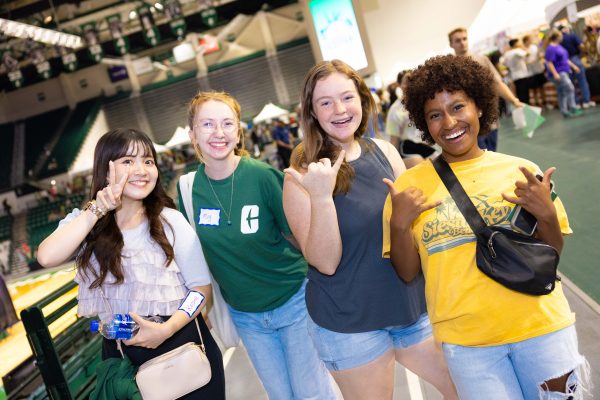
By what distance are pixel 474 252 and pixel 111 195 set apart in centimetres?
128

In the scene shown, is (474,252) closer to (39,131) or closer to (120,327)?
(120,327)

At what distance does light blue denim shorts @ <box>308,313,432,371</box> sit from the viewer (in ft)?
6.44

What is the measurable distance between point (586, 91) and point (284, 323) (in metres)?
9.67

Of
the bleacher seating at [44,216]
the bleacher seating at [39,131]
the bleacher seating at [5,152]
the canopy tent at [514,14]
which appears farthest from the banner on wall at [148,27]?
the canopy tent at [514,14]

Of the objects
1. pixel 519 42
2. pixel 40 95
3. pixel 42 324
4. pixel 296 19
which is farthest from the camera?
pixel 40 95

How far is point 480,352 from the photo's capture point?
1.63 m

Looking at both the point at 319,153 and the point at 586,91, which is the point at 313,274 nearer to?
the point at 319,153

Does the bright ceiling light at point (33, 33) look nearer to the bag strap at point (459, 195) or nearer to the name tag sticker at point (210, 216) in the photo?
the name tag sticker at point (210, 216)

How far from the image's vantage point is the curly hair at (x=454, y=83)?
5.86ft

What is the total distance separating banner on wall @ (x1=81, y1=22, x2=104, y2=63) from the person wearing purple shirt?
16.3 meters

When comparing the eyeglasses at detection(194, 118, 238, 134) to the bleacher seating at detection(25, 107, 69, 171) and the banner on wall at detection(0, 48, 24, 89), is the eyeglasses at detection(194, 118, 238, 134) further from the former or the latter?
the bleacher seating at detection(25, 107, 69, 171)

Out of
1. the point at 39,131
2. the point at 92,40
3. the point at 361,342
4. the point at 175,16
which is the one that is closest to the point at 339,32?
Answer: the point at 361,342

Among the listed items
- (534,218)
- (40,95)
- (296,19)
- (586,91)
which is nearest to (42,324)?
(534,218)

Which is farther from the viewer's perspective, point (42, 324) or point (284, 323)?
point (42, 324)
